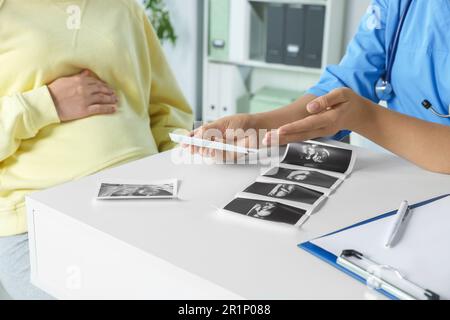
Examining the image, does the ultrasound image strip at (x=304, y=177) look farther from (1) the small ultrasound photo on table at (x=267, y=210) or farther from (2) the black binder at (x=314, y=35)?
(2) the black binder at (x=314, y=35)

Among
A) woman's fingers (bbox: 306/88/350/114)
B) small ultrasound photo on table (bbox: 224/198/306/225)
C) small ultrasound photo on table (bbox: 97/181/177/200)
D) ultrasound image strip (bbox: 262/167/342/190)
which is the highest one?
woman's fingers (bbox: 306/88/350/114)

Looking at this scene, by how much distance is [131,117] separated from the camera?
4.65ft

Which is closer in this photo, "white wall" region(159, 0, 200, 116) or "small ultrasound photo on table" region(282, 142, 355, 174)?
"small ultrasound photo on table" region(282, 142, 355, 174)

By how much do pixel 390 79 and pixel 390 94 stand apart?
4 cm

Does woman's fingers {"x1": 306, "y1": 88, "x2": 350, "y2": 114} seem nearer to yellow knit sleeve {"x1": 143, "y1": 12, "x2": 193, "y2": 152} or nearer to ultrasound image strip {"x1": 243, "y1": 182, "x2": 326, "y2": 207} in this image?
ultrasound image strip {"x1": 243, "y1": 182, "x2": 326, "y2": 207}

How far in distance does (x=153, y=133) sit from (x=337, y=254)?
97cm

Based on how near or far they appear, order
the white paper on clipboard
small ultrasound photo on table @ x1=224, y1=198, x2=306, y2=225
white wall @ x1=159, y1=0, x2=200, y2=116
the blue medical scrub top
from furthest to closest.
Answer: white wall @ x1=159, y1=0, x2=200, y2=116, the blue medical scrub top, small ultrasound photo on table @ x1=224, y1=198, x2=306, y2=225, the white paper on clipboard

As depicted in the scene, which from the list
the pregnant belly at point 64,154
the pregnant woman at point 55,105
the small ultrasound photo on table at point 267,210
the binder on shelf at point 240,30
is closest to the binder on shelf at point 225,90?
the binder on shelf at point 240,30

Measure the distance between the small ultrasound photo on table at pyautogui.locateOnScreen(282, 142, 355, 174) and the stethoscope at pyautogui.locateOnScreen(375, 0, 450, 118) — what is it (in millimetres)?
281

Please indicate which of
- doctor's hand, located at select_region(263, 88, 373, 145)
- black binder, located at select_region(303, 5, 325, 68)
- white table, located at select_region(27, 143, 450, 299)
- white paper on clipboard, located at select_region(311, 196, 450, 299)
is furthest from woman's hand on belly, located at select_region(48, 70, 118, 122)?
black binder, located at select_region(303, 5, 325, 68)

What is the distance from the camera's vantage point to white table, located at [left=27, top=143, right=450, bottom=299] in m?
0.68

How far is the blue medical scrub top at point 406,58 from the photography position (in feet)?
3.99

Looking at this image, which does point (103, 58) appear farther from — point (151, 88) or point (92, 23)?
point (151, 88)

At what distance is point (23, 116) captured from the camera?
4.09 ft
